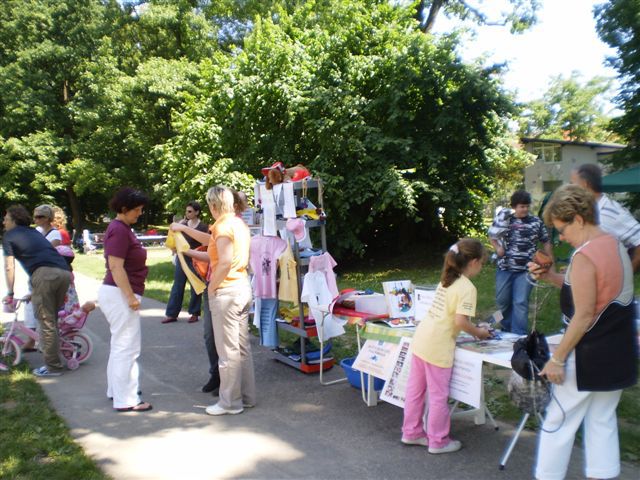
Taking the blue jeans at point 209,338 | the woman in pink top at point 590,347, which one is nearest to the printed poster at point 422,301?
the woman in pink top at point 590,347

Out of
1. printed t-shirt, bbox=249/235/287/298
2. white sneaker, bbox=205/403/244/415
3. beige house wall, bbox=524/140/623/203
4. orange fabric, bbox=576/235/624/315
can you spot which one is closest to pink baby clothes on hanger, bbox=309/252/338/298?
printed t-shirt, bbox=249/235/287/298

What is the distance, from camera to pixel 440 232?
16297 mm

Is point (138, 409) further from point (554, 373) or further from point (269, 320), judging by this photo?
point (554, 373)

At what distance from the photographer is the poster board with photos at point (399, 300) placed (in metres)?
4.96

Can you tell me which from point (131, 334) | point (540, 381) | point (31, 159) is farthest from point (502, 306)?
point (31, 159)

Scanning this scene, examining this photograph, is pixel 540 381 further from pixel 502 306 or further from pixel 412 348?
pixel 502 306

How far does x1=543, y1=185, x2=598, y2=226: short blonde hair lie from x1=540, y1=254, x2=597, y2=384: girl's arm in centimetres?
22

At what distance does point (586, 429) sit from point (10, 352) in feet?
20.9

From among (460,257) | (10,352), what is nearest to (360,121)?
(10,352)

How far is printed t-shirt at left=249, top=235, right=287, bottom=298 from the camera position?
592 centimetres

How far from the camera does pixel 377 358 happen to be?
4.61 m

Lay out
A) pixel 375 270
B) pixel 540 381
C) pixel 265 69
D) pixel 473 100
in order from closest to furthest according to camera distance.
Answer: pixel 540 381 → pixel 473 100 → pixel 265 69 → pixel 375 270

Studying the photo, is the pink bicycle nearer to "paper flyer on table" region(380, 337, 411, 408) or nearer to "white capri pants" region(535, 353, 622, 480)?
"paper flyer on table" region(380, 337, 411, 408)

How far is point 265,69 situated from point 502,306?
9.80 meters
